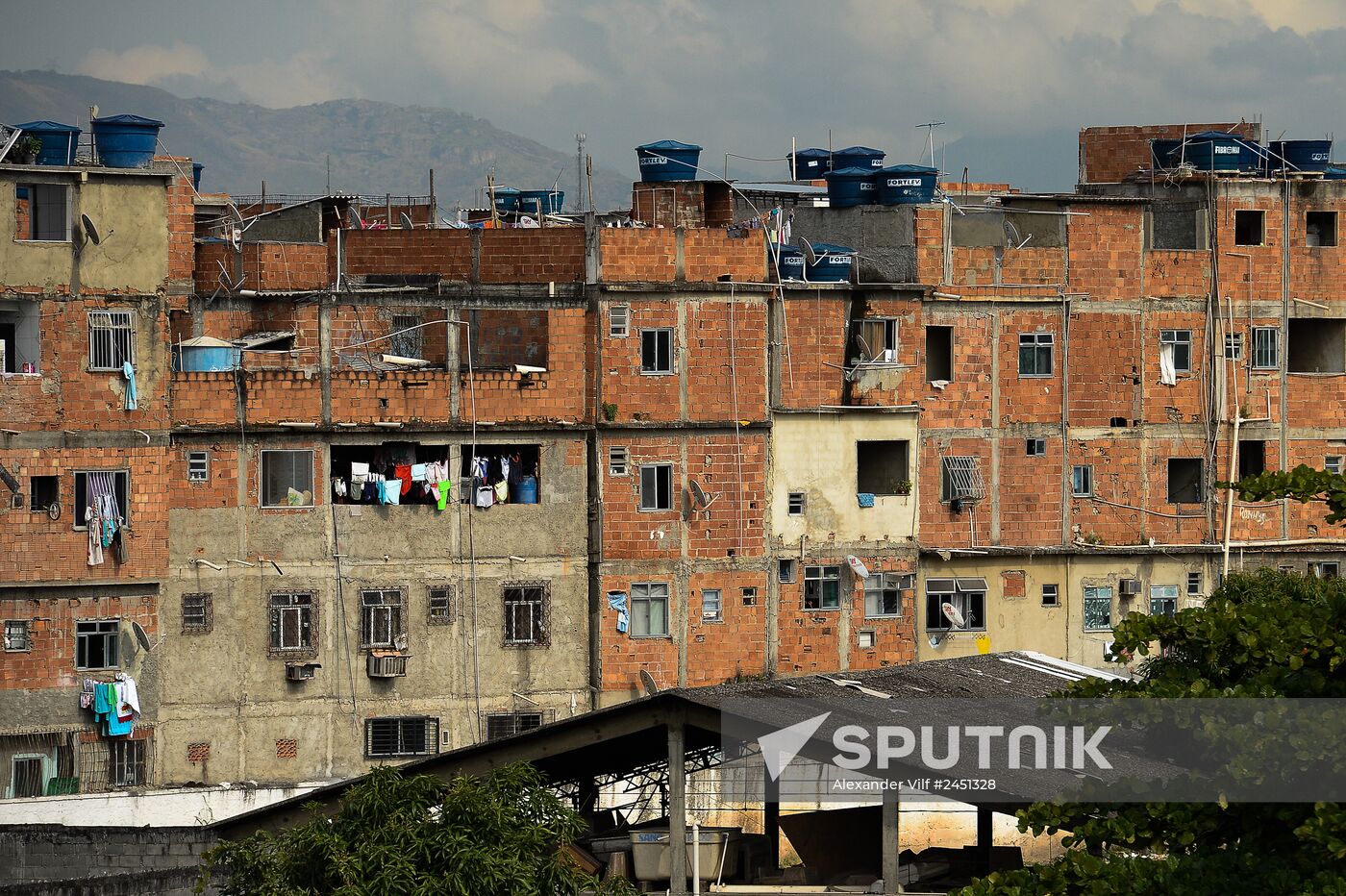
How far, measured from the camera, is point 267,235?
42000 mm

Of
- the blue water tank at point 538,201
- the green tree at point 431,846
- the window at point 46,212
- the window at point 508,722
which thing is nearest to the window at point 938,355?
the blue water tank at point 538,201

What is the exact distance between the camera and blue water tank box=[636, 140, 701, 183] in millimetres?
41250

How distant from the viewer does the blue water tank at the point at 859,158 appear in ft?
150

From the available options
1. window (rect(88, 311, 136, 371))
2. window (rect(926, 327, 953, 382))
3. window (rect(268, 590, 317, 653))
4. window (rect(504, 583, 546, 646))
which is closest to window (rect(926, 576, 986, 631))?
window (rect(926, 327, 953, 382))

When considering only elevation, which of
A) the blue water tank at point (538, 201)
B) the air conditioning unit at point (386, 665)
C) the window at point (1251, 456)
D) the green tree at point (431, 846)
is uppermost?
the blue water tank at point (538, 201)

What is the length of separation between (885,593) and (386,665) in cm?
964

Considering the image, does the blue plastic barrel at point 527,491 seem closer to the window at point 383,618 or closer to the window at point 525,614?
the window at point 525,614

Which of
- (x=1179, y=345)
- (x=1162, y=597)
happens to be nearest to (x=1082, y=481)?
(x=1162, y=597)

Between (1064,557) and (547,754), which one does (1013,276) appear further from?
(547,754)

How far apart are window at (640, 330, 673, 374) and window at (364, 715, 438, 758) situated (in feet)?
24.8

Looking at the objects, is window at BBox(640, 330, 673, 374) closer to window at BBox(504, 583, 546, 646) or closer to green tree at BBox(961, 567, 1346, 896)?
window at BBox(504, 583, 546, 646)

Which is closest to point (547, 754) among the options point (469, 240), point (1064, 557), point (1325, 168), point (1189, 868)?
point (1189, 868)

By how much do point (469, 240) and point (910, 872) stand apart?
19.4 metres

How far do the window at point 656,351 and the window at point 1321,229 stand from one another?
14.5 metres
